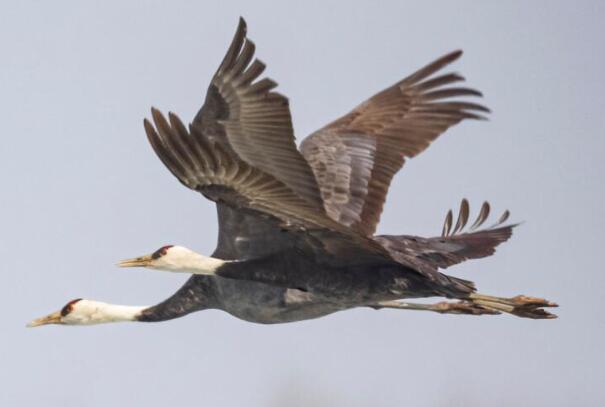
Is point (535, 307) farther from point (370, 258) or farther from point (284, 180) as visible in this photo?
point (284, 180)

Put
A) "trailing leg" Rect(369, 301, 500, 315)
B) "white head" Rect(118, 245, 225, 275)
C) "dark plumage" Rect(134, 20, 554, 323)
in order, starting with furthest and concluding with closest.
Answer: "trailing leg" Rect(369, 301, 500, 315) < "white head" Rect(118, 245, 225, 275) < "dark plumage" Rect(134, 20, 554, 323)

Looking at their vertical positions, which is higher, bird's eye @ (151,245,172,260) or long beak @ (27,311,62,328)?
bird's eye @ (151,245,172,260)

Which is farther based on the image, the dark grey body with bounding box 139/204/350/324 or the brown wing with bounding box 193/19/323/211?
the dark grey body with bounding box 139/204/350/324

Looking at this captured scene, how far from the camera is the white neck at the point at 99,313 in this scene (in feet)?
61.2

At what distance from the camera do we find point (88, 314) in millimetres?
18812

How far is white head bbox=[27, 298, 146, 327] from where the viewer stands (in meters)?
18.6

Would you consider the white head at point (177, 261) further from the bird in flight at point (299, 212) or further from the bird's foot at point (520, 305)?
the bird's foot at point (520, 305)

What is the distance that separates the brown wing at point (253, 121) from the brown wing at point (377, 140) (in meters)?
1.73

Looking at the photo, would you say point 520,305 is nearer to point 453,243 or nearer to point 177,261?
point 453,243

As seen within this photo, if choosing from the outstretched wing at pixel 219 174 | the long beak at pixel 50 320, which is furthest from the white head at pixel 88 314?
the outstretched wing at pixel 219 174

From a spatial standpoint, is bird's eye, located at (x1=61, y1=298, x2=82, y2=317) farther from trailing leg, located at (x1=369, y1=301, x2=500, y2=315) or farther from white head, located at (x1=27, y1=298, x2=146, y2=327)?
trailing leg, located at (x1=369, y1=301, x2=500, y2=315)

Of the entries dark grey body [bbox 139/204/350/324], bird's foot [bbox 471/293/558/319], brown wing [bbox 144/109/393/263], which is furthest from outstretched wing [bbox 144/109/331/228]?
bird's foot [bbox 471/293/558/319]

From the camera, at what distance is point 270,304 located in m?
17.5

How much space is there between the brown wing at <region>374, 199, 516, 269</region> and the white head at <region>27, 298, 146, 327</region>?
3133 mm
